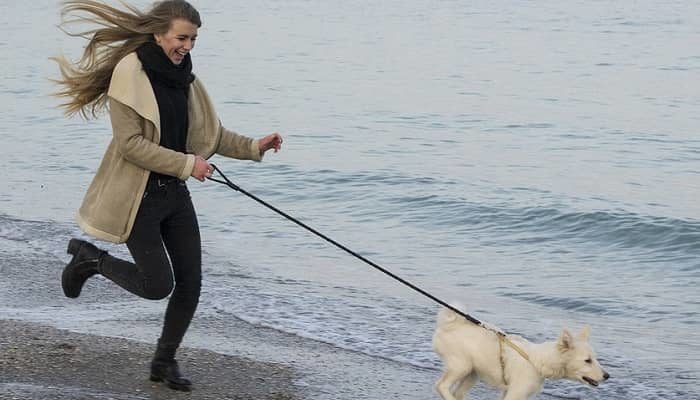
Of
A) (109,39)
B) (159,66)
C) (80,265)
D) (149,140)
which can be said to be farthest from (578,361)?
(109,39)

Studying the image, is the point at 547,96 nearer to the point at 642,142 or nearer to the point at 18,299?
the point at 642,142

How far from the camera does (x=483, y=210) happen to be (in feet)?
48.3

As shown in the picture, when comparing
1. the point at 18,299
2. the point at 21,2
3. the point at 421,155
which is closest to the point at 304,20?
the point at 21,2

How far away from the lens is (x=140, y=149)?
535cm

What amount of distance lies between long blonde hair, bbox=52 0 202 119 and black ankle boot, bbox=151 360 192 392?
130cm

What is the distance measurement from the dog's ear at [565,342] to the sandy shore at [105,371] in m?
1.40

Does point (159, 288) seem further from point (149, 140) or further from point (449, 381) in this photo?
point (449, 381)

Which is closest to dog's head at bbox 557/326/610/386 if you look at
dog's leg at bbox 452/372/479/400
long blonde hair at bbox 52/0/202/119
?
dog's leg at bbox 452/372/479/400

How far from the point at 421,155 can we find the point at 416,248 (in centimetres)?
652

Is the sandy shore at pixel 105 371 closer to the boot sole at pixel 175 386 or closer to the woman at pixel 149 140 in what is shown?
the boot sole at pixel 175 386

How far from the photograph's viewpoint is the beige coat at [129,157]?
212 inches

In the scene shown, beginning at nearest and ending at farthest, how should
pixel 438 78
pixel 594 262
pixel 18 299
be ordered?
pixel 18 299 → pixel 594 262 → pixel 438 78

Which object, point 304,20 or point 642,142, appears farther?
point 304,20

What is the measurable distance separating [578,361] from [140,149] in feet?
7.20
